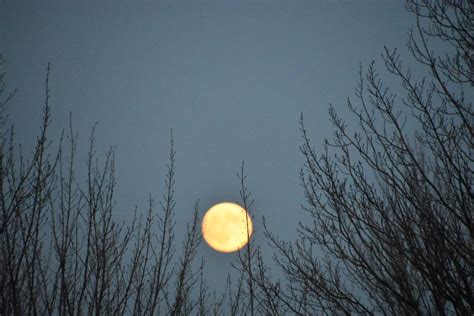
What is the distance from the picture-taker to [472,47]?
2.64m

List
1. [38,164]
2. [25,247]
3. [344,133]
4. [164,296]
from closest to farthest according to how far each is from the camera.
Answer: [25,247] → [38,164] → [344,133] → [164,296]

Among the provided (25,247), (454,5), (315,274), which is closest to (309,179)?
(315,274)

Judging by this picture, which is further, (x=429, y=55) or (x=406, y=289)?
(x=429, y=55)

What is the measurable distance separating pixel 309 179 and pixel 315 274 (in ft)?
3.06

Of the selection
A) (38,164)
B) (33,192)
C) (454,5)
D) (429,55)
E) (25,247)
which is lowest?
(25,247)

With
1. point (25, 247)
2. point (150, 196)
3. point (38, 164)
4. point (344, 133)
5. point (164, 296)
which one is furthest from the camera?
point (150, 196)

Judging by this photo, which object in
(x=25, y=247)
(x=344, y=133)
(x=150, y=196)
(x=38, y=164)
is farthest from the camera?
(x=150, y=196)

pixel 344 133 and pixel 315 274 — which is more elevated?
pixel 344 133

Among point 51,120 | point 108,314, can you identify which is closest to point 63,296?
point 108,314

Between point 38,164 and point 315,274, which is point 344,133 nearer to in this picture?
point 315,274

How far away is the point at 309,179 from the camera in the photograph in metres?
2.83

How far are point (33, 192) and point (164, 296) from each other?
2.09 metres

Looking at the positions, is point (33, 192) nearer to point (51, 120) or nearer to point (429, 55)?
point (51, 120)

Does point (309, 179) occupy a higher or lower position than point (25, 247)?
higher
